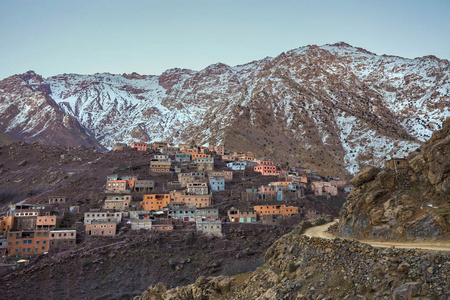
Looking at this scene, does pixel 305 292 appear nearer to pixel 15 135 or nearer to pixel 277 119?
pixel 277 119

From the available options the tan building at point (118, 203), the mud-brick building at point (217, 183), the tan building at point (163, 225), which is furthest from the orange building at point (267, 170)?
the tan building at point (163, 225)

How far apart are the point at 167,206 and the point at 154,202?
221 cm

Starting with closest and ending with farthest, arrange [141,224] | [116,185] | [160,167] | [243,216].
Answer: [141,224] → [243,216] → [116,185] → [160,167]

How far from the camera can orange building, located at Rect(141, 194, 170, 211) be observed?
73.4m

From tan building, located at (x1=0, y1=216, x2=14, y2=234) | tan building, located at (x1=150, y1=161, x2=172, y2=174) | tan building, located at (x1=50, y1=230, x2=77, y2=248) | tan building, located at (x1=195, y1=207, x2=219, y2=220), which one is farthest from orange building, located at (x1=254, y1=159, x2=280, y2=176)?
tan building, located at (x1=0, y1=216, x2=14, y2=234)

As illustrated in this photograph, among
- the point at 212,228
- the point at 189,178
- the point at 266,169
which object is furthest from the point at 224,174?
the point at 212,228

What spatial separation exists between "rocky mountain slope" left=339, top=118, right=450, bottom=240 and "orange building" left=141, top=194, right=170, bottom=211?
2211 inches

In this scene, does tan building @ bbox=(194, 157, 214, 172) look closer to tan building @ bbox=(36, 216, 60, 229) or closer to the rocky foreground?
tan building @ bbox=(36, 216, 60, 229)

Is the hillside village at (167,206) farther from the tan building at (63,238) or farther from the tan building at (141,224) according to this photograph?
the tan building at (141,224)

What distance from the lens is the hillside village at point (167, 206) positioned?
61.0 m

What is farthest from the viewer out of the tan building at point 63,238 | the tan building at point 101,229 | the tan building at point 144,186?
the tan building at point 144,186

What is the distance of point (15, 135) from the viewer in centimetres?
19788

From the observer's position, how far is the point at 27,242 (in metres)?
57.5

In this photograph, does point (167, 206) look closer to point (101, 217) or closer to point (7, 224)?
point (101, 217)
